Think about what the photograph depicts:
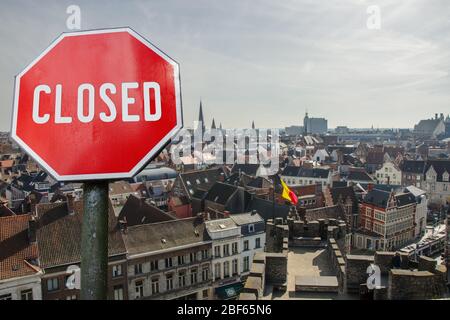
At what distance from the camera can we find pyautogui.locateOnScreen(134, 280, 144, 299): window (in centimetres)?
2714

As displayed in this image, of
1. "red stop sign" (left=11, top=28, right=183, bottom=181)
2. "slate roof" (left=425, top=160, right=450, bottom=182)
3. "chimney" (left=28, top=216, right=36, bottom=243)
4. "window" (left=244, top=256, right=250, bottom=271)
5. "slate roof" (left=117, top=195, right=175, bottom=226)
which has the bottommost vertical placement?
"window" (left=244, top=256, right=250, bottom=271)

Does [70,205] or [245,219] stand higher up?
[70,205]

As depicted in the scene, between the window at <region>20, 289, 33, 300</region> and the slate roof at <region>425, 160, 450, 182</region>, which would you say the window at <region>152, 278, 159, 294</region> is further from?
the slate roof at <region>425, 160, 450, 182</region>

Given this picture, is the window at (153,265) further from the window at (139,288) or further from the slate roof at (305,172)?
the slate roof at (305,172)

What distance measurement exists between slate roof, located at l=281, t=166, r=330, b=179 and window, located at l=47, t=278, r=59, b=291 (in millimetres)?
54851

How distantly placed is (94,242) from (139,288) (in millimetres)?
27537

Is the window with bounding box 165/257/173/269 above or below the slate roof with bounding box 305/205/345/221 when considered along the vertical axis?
below

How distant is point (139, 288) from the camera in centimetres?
2730

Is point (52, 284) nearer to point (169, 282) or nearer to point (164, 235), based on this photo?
point (169, 282)

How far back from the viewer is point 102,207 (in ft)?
7.45

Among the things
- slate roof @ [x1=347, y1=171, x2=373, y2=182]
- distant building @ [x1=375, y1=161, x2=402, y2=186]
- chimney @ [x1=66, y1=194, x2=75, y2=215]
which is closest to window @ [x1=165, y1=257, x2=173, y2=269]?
chimney @ [x1=66, y1=194, x2=75, y2=215]

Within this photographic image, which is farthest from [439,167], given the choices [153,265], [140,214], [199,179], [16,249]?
[16,249]
